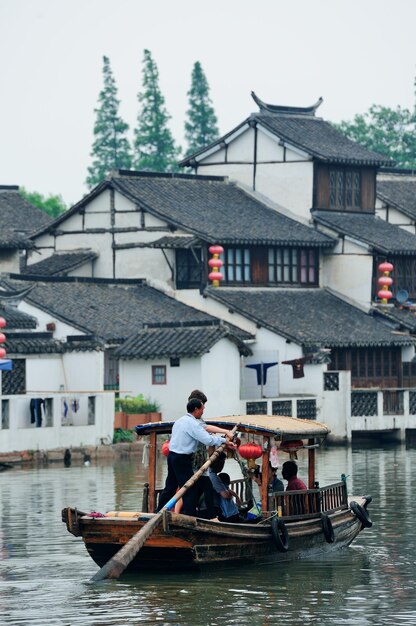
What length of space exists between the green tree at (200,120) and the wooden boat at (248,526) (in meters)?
66.5

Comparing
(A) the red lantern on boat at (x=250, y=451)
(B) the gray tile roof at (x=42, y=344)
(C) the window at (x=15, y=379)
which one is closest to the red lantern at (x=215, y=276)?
(B) the gray tile roof at (x=42, y=344)

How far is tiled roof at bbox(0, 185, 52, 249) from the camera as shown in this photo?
58.0m

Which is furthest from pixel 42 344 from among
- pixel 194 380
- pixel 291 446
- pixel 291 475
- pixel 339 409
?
pixel 291 475

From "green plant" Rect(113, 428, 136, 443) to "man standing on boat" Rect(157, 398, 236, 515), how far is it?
74.1 feet

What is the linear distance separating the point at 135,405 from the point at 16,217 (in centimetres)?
1679

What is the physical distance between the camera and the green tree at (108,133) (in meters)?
87.9

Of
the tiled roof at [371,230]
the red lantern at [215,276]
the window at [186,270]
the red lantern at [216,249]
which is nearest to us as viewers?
the red lantern at [216,249]

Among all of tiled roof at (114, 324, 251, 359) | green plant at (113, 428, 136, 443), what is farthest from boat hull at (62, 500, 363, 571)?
tiled roof at (114, 324, 251, 359)

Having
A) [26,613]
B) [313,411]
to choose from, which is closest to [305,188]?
[313,411]

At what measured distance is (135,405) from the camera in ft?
156

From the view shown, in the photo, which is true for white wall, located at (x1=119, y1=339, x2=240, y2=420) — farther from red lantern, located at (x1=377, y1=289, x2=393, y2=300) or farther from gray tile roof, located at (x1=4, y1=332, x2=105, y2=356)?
red lantern, located at (x1=377, y1=289, x2=393, y2=300)

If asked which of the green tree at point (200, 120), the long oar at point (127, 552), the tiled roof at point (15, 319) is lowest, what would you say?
the long oar at point (127, 552)

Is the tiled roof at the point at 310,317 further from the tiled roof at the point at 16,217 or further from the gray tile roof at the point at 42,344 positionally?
the tiled roof at the point at 16,217

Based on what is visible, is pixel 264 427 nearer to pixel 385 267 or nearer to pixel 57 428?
pixel 57 428
